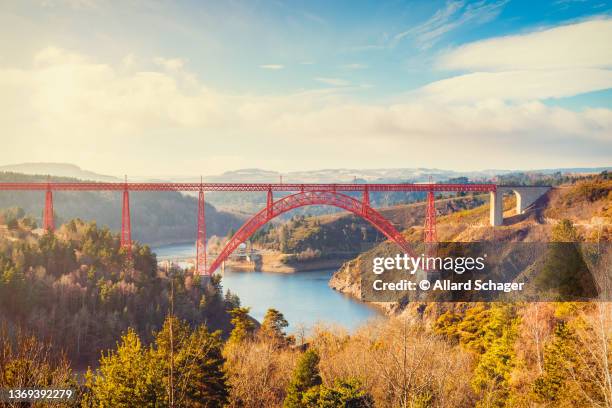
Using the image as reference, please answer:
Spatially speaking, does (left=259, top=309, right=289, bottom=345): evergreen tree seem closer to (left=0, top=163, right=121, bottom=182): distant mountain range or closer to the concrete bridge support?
the concrete bridge support

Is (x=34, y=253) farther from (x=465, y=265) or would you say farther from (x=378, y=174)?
(x=378, y=174)

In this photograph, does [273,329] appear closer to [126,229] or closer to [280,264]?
[126,229]

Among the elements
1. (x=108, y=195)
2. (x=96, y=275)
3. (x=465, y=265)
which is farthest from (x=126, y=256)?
(x=108, y=195)

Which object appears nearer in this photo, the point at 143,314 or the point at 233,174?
the point at 143,314

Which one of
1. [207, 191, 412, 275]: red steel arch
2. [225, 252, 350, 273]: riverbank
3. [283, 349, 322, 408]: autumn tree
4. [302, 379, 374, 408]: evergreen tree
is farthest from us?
[225, 252, 350, 273]: riverbank

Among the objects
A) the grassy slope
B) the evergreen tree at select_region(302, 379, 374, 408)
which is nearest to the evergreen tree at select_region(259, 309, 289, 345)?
the evergreen tree at select_region(302, 379, 374, 408)

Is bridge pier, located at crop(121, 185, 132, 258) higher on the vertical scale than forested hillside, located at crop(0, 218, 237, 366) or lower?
higher
